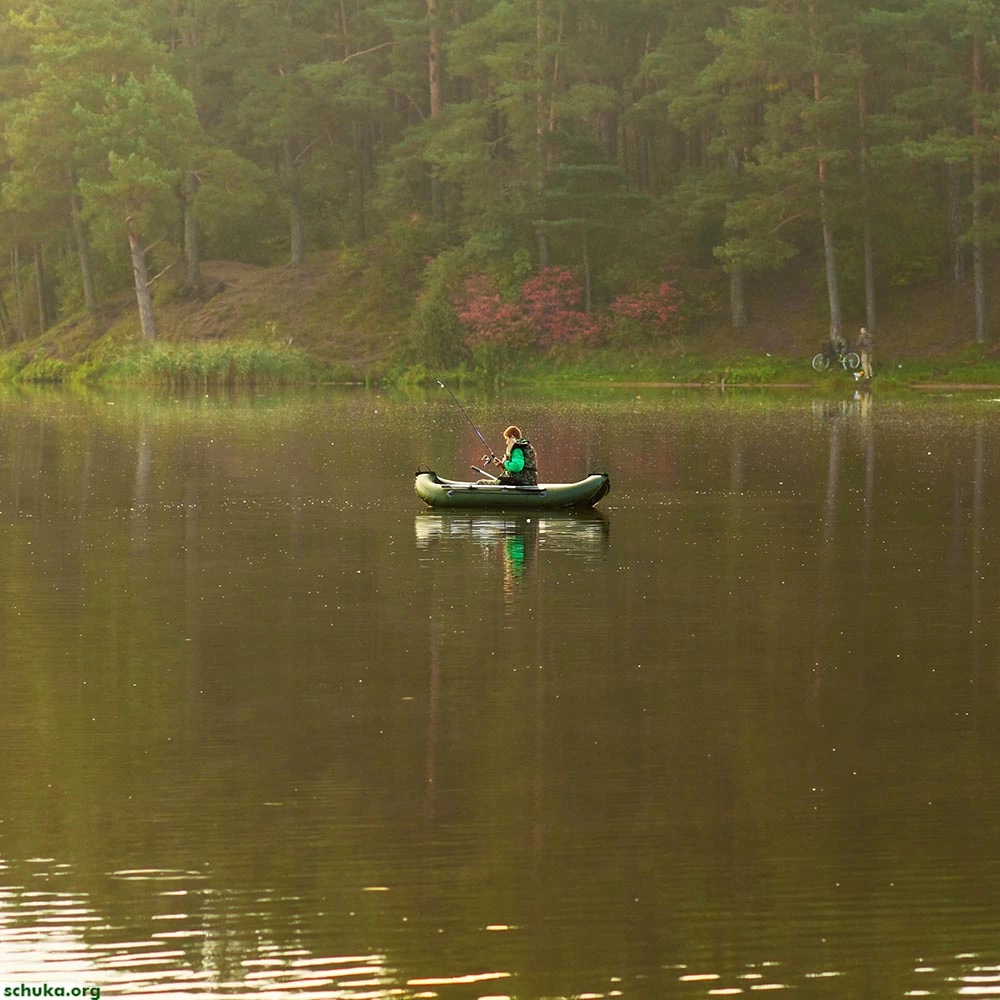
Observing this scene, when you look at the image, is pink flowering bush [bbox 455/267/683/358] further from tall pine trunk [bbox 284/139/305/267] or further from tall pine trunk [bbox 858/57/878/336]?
tall pine trunk [bbox 284/139/305/267]

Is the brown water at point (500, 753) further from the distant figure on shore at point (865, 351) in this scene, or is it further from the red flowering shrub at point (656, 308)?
the red flowering shrub at point (656, 308)

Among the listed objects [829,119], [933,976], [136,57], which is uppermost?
[136,57]

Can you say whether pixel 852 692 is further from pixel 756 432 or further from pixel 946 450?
pixel 756 432

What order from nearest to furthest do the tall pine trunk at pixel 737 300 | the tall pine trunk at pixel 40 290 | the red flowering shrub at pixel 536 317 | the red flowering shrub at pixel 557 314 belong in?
1. the tall pine trunk at pixel 737 300
2. the red flowering shrub at pixel 557 314
3. the red flowering shrub at pixel 536 317
4. the tall pine trunk at pixel 40 290

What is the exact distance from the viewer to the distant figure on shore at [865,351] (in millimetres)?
61172

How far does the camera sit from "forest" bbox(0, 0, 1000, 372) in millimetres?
64500

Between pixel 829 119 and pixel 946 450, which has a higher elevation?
pixel 829 119

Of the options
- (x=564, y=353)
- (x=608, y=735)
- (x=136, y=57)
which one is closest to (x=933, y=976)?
(x=608, y=735)

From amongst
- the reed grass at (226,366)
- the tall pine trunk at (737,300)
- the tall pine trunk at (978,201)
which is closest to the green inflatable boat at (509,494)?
the tall pine trunk at (978,201)

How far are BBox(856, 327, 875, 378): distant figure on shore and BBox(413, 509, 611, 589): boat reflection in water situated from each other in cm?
3640

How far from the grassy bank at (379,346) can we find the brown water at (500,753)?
3936 cm

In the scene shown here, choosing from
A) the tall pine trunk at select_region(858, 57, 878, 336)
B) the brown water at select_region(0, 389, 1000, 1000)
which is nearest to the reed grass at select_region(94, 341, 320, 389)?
the tall pine trunk at select_region(858, 57, 878, 336)

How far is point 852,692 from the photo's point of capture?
13570 mm

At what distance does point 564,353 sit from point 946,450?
3492 cm
